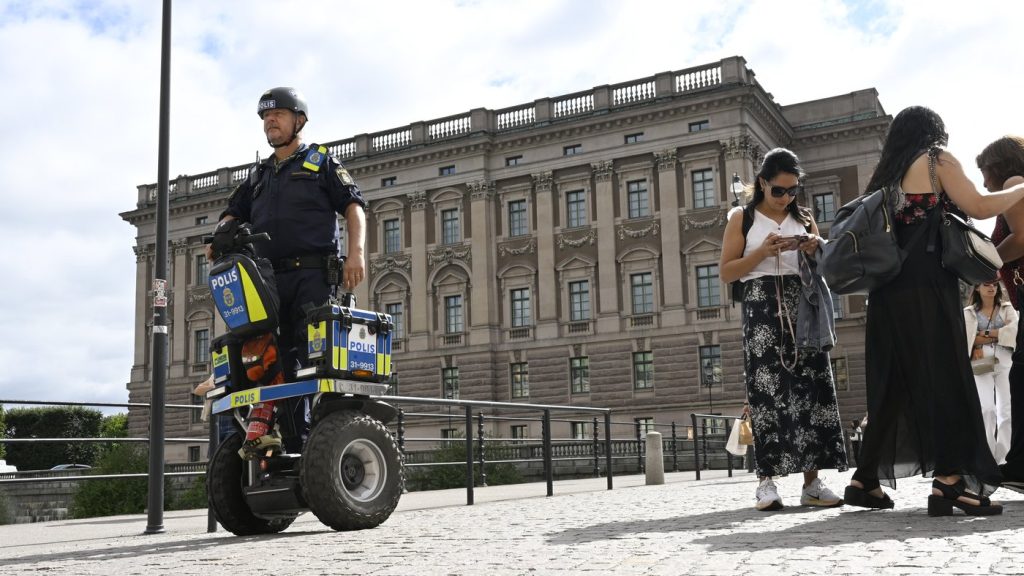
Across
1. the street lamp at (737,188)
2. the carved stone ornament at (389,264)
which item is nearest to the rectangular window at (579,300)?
the carved stone ornament at (389,264)

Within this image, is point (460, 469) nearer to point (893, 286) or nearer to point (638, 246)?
point (893, 286)

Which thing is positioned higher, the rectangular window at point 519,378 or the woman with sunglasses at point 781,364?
the rectangular window at point 519,378

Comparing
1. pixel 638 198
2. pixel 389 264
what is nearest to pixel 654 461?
pixel 638 198

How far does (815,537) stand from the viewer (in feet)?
12.9

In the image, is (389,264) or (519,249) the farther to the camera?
(389,264)

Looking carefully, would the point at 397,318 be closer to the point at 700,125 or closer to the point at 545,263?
the point at 545,263

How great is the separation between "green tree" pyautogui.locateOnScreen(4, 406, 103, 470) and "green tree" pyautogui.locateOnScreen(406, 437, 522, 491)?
37825 millimetres

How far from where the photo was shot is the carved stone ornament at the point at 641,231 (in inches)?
1592

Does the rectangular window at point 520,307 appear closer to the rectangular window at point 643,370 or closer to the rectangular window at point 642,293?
the rectangular window at point 642,293

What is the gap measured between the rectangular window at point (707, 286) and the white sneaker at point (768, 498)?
1330 inches

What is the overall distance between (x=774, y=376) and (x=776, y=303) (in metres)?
0.41

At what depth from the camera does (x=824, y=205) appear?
4125 cm

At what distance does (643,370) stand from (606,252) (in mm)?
5016

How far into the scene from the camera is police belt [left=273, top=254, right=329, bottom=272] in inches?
215
